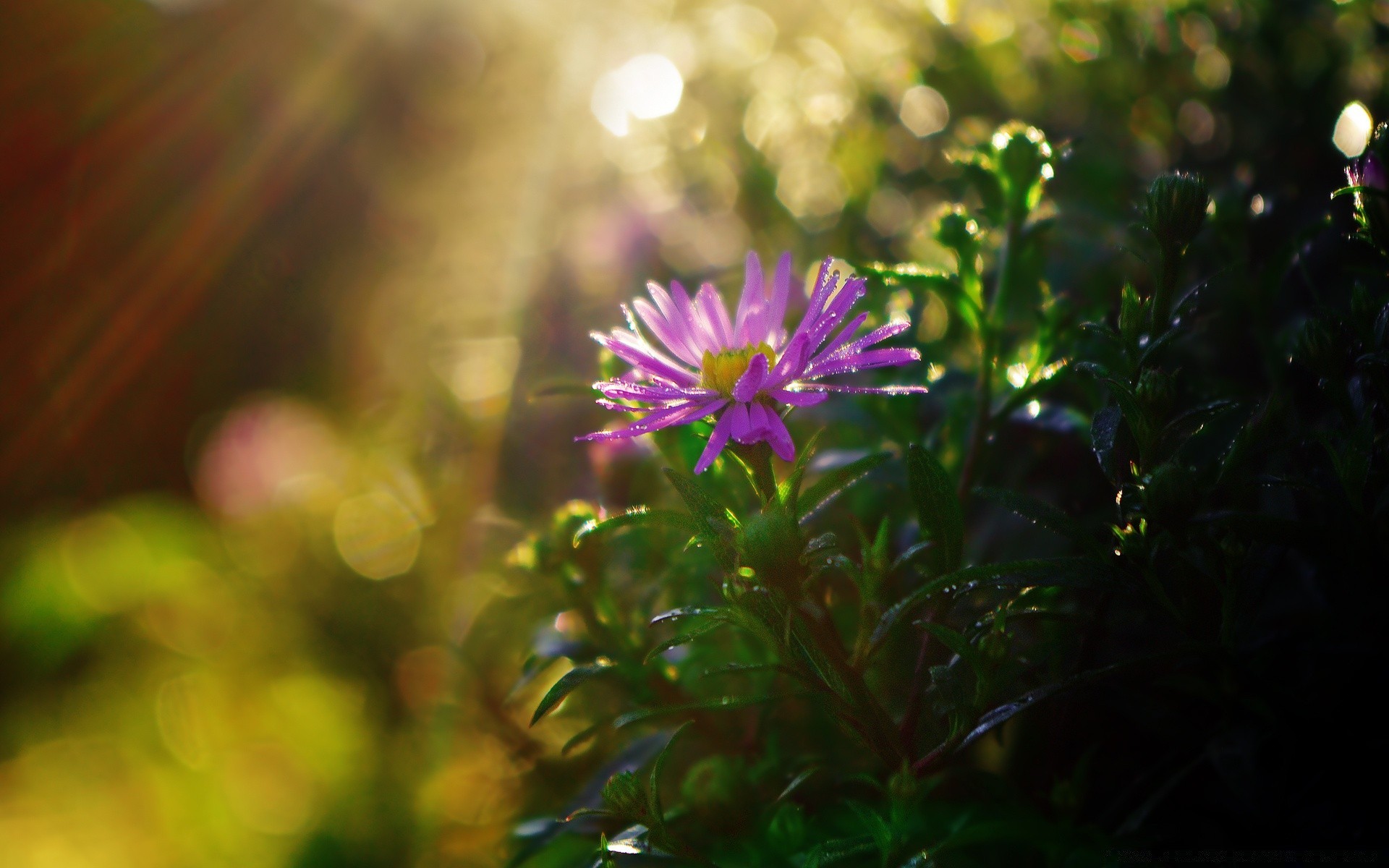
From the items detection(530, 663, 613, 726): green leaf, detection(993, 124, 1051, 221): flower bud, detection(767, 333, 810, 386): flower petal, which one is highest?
detection(993, 124, 1051, 221): flower bud

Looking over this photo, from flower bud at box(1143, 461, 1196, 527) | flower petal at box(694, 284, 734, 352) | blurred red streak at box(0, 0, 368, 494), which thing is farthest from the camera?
blurred red streak at box(0, 0, 368, 494)

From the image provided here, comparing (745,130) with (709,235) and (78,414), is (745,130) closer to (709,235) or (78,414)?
(709,235)

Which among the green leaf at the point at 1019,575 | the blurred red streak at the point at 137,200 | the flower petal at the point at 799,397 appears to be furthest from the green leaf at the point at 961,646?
the blurred red streak at the point at 137,200

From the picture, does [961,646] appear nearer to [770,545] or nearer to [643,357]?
[770,545]

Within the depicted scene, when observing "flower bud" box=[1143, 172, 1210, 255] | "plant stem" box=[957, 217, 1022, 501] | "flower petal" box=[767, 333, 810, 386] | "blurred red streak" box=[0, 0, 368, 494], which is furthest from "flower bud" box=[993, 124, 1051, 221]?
"blurred red streak" box=[0, 0, 368, 494]

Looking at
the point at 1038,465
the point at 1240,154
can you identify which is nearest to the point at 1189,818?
the point at 1038,465

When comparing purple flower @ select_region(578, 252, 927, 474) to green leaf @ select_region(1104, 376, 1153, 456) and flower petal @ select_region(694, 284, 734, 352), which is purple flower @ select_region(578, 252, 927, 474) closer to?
flower petal @ select_region(694, 284, 734, 352)
